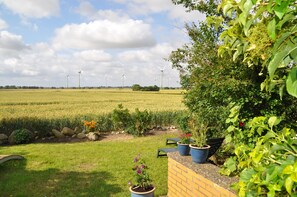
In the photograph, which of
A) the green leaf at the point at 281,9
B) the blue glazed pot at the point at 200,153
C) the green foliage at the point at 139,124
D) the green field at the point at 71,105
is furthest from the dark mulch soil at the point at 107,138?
the green leaf at the point at 281,9

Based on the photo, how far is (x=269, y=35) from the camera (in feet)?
3.22

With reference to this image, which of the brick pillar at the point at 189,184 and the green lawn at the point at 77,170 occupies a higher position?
the brick pillar at the point at 189,184

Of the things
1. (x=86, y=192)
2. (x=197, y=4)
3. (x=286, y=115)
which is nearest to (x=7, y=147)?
(x=86, y=192)

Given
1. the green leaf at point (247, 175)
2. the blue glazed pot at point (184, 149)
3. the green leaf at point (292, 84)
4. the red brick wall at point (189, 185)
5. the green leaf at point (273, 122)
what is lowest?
the red brick wall at point (189, 185)

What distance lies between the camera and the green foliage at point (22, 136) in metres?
12.6

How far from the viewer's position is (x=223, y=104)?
17.1 ft

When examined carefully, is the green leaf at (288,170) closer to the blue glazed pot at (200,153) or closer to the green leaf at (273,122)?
the green leaf at (273,122)

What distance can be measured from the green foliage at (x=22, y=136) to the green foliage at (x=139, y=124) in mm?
5274

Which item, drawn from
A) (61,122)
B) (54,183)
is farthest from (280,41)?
(61,122)

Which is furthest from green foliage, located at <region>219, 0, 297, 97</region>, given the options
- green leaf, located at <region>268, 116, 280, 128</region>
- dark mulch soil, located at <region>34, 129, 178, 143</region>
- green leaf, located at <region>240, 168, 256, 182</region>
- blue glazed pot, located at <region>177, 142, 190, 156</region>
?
dark mulch soil, located at <region>34, 129, 178, 143</region>

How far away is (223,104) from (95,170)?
4.61m

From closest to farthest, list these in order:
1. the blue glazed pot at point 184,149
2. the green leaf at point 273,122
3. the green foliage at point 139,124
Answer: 1. the green leaf at point 273,122
2. the blue glazed pot at point 184,149
3. the green foliage at point 139,124

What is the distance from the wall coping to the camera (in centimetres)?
337

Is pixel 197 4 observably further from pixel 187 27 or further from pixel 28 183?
pixel 28 183
